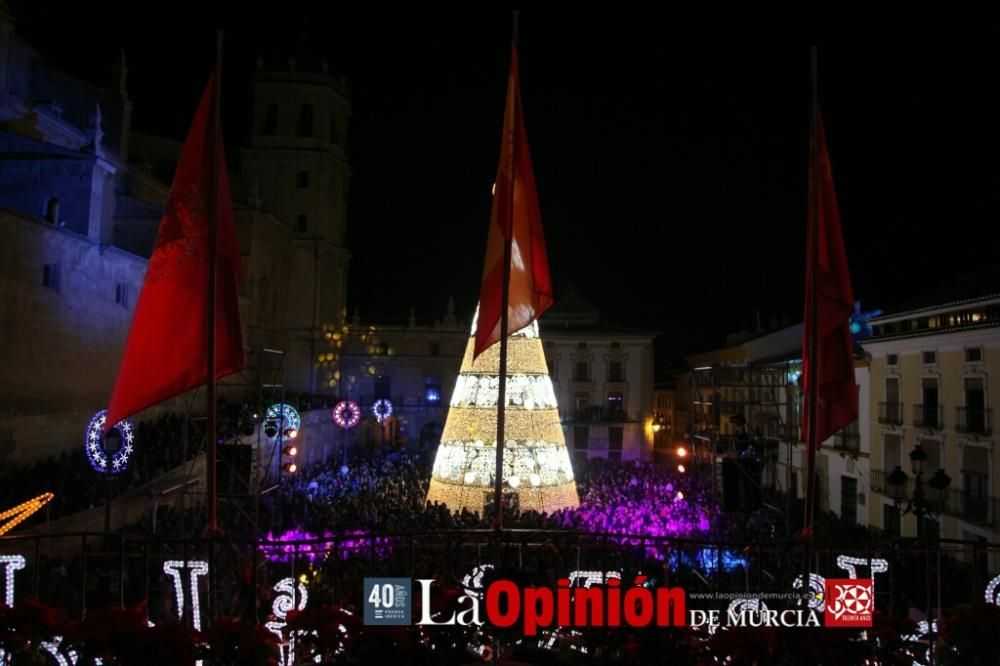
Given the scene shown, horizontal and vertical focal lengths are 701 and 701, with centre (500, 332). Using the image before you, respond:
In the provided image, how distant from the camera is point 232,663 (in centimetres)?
481

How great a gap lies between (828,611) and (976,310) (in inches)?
728

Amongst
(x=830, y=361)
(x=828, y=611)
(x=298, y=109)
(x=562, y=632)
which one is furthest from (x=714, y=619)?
(x=298, y=109)

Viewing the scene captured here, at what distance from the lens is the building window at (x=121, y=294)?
77.7 feet

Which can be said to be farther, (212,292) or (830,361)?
(830,361)

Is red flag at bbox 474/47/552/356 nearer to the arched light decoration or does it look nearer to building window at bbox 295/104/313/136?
the arched light decoration

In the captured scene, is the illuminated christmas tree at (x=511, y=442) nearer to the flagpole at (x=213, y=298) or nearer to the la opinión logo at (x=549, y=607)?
the flagpole at (x=213, y=298)

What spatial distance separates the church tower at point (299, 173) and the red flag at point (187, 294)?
3810 cm

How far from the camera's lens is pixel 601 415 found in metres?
43.4

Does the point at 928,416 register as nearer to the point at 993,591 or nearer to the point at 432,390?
→ the point at 993,591

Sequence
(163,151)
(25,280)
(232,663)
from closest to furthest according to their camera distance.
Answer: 1. (232,663)
2. (25,280)
3. (163,151)

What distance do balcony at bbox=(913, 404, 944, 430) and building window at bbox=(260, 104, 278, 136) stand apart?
3940 centimetres

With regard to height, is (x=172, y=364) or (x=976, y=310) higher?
(x=976, y=310)

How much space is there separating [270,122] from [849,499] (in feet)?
130

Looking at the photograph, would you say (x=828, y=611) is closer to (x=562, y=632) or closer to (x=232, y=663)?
(x=562, y=632)
